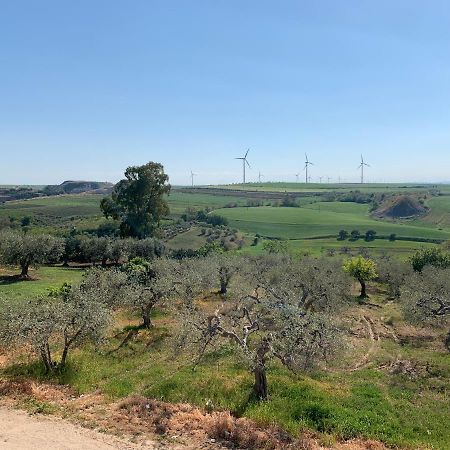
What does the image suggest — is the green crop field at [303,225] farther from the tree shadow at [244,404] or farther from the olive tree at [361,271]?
the tree shadow at [244,404]

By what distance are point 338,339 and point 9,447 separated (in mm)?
19076

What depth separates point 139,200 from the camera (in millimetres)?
83688

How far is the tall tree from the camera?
274 ft

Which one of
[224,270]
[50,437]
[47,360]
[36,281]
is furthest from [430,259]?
[50,437]

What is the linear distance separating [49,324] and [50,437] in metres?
8.52

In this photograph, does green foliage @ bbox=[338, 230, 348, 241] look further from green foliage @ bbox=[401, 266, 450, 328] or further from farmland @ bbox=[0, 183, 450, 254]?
green foliage @ bbox=[401, 266, 450, 328]

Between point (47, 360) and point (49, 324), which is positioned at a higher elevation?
point (49, 324)

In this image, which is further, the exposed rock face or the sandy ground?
the exposed rock face

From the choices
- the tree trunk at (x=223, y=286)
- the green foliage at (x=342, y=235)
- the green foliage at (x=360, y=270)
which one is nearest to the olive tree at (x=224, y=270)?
the tree trunk at (x=223, y=286)

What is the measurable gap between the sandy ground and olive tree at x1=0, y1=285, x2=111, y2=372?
5.74 metres

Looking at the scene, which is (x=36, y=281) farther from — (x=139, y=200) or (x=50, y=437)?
(x=50, y=437)

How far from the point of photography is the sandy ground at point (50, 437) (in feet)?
69.6

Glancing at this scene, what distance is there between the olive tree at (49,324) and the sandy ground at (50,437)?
5.74 meters

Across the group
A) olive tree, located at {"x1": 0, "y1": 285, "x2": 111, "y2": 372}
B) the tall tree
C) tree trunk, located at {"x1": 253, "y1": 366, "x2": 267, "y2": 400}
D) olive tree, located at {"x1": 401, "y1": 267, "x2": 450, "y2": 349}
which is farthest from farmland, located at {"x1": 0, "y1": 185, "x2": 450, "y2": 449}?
the tall tree
